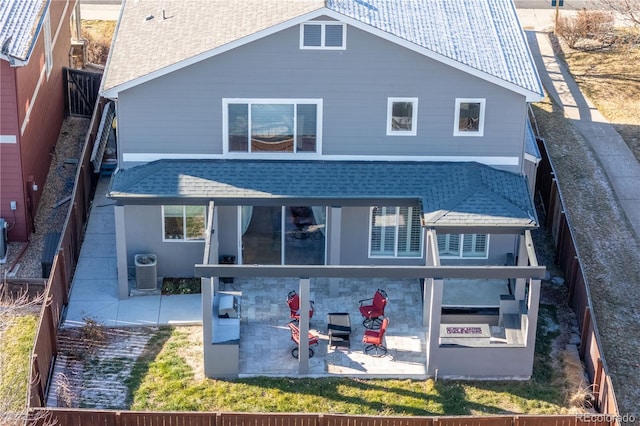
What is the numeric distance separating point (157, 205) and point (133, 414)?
7.22 m

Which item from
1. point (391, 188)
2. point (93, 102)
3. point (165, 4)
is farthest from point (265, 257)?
point (93, 102)

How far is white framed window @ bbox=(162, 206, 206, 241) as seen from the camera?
28859mm

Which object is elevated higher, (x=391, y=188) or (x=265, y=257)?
(x=391, y=188)

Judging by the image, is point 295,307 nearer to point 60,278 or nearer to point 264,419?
point 264,419

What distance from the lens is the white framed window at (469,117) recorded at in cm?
2836

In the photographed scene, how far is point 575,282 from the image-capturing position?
28328mm

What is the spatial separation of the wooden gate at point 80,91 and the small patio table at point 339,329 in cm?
1578

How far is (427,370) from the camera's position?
1009 inches

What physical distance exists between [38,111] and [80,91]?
18.2ft

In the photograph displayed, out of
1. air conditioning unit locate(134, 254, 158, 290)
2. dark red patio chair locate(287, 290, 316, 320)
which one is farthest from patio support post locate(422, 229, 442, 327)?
air conditioning unit locate(134, 254, 158, 290)

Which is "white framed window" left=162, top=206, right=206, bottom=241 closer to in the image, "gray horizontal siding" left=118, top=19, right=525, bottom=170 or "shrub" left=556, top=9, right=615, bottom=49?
"gray horizontal siding" left=118, top=19, right=525, bottom=170

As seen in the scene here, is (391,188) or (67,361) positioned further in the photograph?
(391,188)

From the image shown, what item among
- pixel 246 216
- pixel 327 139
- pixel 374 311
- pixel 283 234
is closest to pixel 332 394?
pixel 374 311

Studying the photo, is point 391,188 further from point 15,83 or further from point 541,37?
point 541,37
